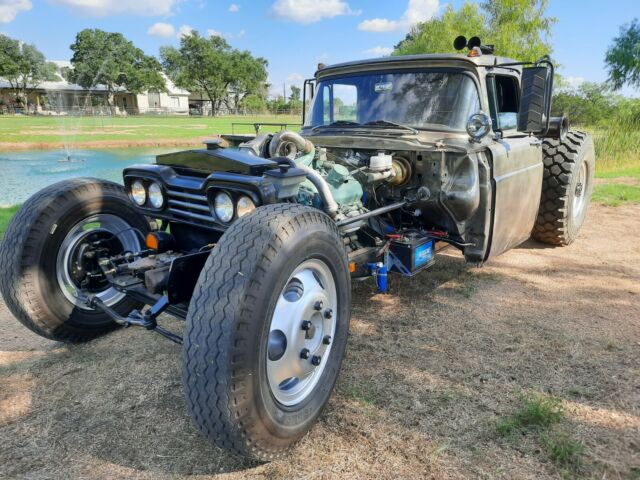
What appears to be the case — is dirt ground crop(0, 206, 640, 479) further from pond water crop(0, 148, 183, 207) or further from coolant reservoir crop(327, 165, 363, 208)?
pond water crop(0, 148, 183, 207)

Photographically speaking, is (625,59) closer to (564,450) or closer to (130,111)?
(564,450)

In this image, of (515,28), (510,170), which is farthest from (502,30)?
(510,170)

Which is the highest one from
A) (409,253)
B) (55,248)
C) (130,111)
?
(130,111)

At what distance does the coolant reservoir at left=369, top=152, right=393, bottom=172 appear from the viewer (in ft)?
13.3

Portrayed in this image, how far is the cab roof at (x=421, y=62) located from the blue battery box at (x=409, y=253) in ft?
5.30

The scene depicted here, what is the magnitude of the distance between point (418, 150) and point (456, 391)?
6.51ft

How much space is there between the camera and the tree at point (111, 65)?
77750 mm

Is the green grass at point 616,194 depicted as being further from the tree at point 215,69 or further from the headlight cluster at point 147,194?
the tree at point 215,69

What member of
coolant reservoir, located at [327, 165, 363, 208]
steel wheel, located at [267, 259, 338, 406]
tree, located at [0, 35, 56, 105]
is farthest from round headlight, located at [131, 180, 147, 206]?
tree, located at [0, 35, 56, 105]

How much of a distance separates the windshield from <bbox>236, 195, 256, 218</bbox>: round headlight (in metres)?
2.11

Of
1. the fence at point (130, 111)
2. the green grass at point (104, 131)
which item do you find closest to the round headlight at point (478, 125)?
the green grass at point (104, 131)

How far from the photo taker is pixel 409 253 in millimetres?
4121

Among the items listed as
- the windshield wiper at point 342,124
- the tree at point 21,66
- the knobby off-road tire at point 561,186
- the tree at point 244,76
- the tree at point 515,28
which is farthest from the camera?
the tree at point 244,76

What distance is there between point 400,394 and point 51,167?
18028mm
